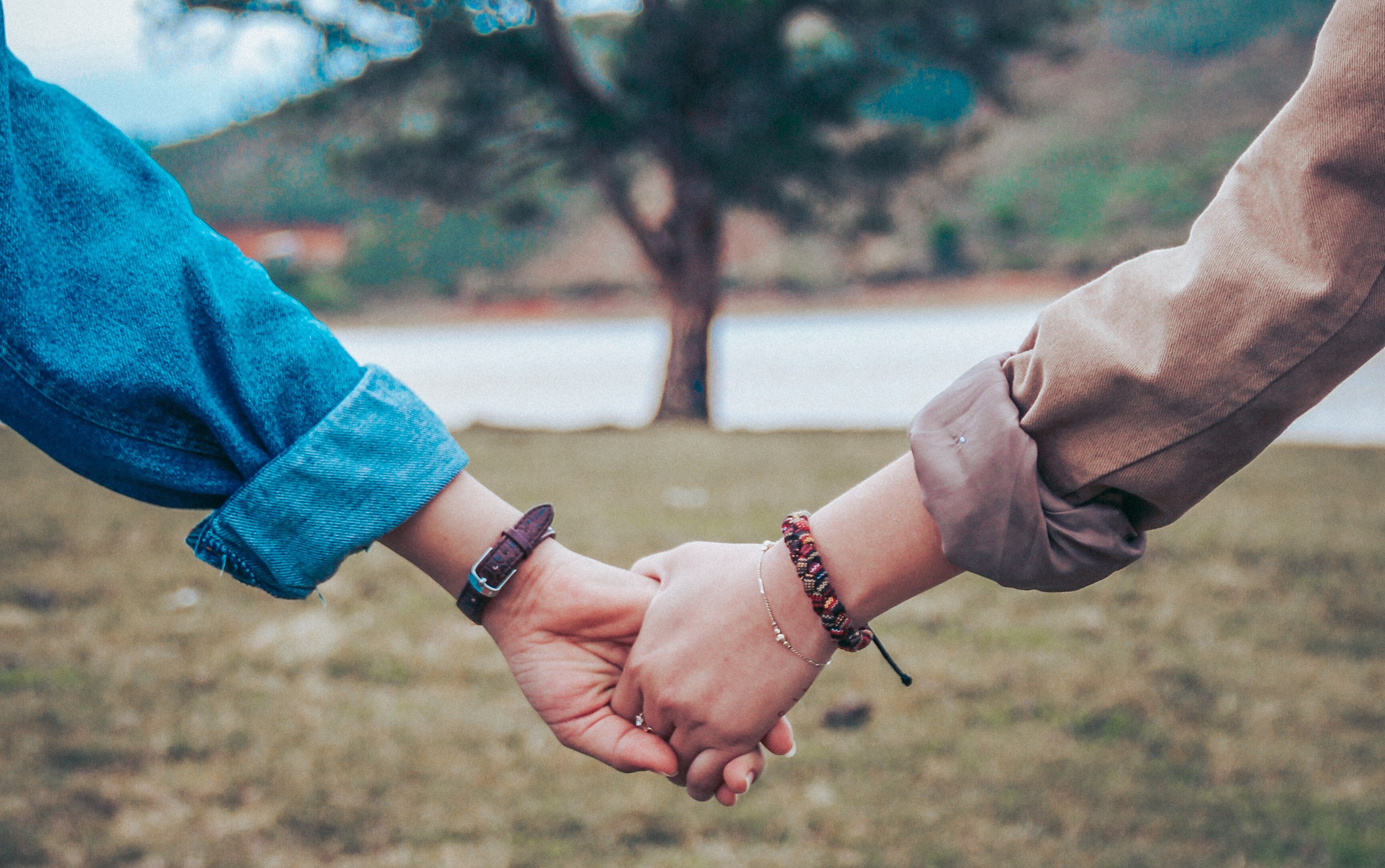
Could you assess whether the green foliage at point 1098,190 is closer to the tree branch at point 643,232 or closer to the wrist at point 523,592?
the tree branch at point 643,232

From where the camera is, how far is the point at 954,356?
1341cm

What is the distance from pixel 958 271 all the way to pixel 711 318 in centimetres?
1744

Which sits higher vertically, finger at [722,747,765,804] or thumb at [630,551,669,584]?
thumb at [630,551,669,584]

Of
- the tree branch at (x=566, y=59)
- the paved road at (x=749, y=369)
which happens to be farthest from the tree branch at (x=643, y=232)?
the paved road at (x=749, y=369)

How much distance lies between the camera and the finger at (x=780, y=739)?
4.54 feet

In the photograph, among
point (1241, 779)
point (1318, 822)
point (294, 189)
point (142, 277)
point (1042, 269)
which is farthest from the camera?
point (1042, 269)

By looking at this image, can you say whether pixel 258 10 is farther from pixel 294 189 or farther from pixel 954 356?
pixel 294 189

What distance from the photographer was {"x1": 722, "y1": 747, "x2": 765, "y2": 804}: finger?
133cm

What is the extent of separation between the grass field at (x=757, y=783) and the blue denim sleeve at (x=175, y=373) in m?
0.84

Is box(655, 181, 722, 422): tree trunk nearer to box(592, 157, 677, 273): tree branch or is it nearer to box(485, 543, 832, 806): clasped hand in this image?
box(592, 157, 677, 273): tree branch

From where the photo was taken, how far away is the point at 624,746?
1.38 metres

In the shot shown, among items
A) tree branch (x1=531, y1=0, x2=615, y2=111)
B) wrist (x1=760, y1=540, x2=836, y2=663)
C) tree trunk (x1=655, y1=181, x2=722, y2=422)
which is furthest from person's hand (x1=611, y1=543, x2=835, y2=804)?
tree trunk (x1=655, y1=181, x2=722, y2=422)

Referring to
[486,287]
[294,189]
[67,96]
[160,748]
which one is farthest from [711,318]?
[486,287]

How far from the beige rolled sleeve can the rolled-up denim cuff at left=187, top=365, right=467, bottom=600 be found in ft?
2.15
